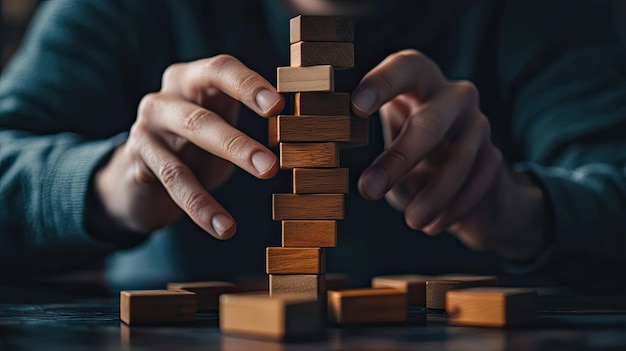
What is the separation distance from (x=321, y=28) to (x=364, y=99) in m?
0.13

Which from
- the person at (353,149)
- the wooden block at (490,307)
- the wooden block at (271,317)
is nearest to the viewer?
the wooden block at (271,317)

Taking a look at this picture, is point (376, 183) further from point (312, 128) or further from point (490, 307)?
point (490, 307)

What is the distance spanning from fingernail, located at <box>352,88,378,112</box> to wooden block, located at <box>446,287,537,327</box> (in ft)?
1.05

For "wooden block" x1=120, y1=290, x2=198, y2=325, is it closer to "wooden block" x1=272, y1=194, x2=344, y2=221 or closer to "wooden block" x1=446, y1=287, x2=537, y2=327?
"wooden block" x1=272, y1=194, x2=344, y2=221

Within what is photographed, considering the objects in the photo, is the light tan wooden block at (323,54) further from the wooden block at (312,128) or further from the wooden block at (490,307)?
the wooden block at (490,307)

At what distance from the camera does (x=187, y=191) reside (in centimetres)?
148

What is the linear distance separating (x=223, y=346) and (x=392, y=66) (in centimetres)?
67

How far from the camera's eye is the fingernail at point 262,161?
1.30 m

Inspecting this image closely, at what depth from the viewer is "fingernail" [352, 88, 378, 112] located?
1317 mm

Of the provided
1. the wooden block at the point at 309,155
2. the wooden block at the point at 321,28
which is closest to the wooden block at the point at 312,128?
the wooden block at the point at 309,155

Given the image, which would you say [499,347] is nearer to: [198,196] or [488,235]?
[198,196]

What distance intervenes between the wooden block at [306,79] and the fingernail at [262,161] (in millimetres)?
105

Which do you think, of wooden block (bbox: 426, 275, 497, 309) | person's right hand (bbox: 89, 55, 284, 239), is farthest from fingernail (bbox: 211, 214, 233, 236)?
wooden block (bbox: 426, 275, 497, 309)

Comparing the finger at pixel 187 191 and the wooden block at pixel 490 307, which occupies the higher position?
the finger at pixel 187 191
